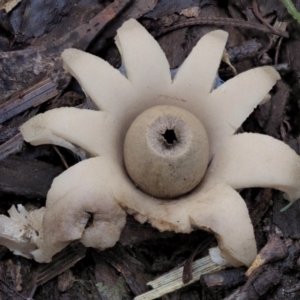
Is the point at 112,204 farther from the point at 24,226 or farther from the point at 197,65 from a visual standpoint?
the point at 197,65

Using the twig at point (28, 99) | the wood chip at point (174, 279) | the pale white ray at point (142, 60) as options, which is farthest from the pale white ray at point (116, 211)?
the twig at point (28, 99)

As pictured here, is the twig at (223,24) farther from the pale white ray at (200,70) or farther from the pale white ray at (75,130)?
the pale white ray at (75,130)

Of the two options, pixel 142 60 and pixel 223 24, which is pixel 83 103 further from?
pixel 223 24

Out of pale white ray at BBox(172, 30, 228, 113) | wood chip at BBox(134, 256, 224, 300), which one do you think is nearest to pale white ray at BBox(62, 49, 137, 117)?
pale white ray at BBox(172, 30, 228, 113)

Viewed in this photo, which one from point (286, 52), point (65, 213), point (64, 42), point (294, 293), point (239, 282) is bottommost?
point (294, 293)

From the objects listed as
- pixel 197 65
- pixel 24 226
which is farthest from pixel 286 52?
pixel 24 226

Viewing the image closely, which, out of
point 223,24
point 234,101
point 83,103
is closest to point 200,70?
point 234,101

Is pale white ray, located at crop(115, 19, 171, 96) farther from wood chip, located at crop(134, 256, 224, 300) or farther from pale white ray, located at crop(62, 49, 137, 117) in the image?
wood chip, located at crop(134, 256, 224, 300)
